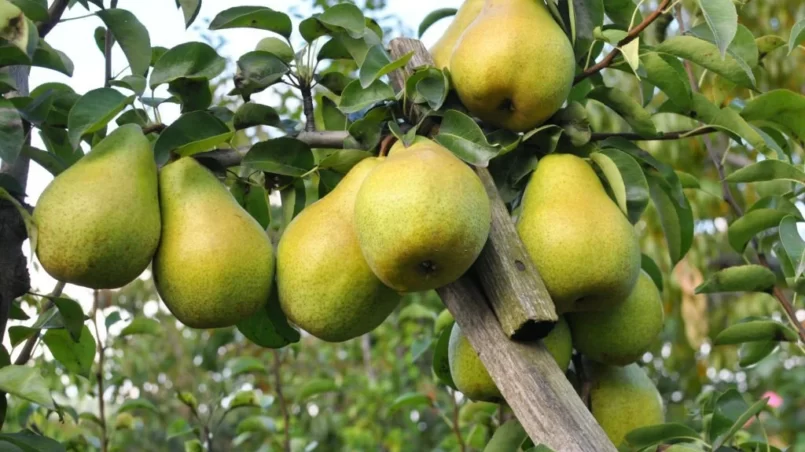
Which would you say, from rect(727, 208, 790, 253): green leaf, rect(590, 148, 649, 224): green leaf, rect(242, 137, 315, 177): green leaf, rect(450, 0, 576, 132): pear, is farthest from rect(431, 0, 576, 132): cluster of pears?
rect(727, 208, 790, 253): green leaf

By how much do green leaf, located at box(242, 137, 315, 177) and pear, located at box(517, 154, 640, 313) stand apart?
32 cm

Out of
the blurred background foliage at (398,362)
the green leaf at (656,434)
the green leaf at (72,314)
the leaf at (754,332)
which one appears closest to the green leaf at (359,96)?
the green leaf at (72,314)

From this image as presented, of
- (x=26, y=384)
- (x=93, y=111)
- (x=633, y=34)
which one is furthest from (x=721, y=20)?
(x=26, y=384)

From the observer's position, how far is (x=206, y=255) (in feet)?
3.81

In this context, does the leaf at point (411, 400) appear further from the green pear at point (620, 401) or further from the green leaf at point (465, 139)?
the green leaf at point (465, 139)

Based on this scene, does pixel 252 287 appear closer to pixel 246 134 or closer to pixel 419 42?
pixel 419 42

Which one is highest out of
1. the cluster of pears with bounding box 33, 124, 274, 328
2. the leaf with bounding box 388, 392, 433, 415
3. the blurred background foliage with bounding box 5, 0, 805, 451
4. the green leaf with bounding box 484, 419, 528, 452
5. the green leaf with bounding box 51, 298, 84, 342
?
the cluster of pears with bounding box 33, 124, 274, 328

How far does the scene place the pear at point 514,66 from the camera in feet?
4.02

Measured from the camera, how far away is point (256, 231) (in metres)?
1.24

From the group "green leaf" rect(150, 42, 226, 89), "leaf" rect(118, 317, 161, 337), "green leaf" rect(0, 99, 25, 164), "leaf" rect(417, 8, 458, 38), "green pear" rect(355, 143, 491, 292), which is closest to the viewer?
"green pear" rect(355, 143, 491, 292)

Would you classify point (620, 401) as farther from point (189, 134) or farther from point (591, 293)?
point (189, 134)

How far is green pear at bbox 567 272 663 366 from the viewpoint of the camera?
132 centimetres

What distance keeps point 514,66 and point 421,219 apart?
1.01ft

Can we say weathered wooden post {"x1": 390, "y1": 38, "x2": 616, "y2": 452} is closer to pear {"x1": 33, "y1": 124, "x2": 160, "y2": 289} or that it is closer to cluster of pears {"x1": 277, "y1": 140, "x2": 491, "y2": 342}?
cluster of pears {"x1": 277, "y1": 140, "x2": 491, "y2": 342}
